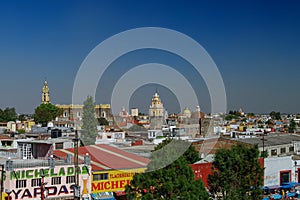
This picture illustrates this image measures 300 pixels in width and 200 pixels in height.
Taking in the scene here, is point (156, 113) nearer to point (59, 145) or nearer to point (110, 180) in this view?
point (59, 145)

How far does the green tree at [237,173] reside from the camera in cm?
1358

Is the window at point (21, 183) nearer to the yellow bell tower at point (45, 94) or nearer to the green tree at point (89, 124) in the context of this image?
the green tree at point (89, 124)

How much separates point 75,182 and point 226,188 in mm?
4476

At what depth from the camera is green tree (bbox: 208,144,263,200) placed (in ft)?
44.5

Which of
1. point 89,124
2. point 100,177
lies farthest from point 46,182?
point 89,124

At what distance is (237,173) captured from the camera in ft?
46.1

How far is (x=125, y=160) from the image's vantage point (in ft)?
49.8

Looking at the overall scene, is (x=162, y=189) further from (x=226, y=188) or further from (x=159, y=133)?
(x=159, y=133)

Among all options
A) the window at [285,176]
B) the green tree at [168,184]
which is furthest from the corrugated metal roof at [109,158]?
the window at [285,176]

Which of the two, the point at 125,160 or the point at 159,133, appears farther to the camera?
the point at 159,133

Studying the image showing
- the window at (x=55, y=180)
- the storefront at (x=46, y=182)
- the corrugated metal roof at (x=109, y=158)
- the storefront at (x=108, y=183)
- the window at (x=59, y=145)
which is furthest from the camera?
the window at (x=59, y=145)

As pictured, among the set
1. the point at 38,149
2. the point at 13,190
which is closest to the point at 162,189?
the point at 13,190

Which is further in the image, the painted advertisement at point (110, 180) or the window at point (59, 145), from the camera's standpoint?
the window at point (59, 145)

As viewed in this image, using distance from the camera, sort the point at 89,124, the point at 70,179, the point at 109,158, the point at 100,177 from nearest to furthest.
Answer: the point at 70,179 < the point at 100,177 < the point at 109,158 < the point at 89,124
